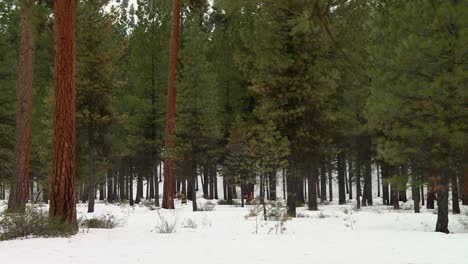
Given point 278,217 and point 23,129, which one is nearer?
point 278,217

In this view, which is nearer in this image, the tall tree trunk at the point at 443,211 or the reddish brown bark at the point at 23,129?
the tall tree trunk at the point at 443,211

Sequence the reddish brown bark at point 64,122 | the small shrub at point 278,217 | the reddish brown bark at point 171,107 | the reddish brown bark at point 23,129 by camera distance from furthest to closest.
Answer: the reddish brown bark at point 171,107 < the reddish brown bark at point 23,129 < the small shrub at point 278,217 < the reddish brown bark at point 64,122

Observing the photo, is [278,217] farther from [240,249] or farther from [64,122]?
[64,122]

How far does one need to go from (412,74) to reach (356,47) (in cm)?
431

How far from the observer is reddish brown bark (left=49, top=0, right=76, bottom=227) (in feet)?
31.5

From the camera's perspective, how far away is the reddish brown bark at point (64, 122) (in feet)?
31.5

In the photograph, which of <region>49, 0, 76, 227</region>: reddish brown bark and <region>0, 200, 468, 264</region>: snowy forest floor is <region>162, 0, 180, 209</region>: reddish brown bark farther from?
<region>0, 200, 468, 264</region>: snowy forest floor

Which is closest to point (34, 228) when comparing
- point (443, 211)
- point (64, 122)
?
point (64, 122)

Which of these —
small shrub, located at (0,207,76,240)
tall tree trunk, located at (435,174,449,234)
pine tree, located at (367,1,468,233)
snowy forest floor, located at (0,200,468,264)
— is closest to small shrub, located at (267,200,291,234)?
snowy forest floor, located at (0,200,468,264)

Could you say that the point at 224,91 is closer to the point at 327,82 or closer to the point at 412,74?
the point at 327,82

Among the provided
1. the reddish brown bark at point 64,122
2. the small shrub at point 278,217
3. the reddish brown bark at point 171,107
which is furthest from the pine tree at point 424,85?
the reddish brown bark at point 171,107

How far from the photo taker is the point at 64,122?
9.66 metres

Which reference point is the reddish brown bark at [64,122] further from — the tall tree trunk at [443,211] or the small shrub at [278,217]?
the tall tree trunk at [443,211]

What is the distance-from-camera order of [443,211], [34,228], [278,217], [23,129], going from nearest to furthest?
[34,228] < [278,217] < [443,211] < [23,129]
